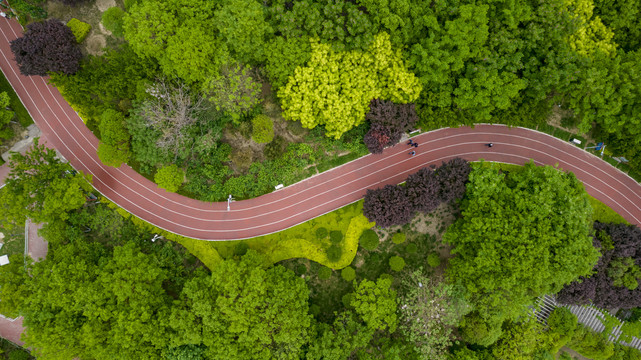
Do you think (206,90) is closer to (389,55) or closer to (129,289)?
(389,55)

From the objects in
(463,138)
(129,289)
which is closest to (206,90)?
(129,289)

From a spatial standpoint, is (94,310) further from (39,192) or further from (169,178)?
(169,178)

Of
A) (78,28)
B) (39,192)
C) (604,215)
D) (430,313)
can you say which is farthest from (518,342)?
(78,28)

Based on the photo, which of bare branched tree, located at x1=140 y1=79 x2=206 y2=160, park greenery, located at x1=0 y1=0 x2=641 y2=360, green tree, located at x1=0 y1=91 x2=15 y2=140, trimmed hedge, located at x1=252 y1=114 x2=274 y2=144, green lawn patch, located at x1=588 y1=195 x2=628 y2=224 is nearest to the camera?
park greenery, located at x1=0 y1=0 x2=641 y2=360

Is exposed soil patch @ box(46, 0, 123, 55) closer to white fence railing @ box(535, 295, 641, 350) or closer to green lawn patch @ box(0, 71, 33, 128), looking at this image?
green lawn patch @ box(0, 71, 33, 128)

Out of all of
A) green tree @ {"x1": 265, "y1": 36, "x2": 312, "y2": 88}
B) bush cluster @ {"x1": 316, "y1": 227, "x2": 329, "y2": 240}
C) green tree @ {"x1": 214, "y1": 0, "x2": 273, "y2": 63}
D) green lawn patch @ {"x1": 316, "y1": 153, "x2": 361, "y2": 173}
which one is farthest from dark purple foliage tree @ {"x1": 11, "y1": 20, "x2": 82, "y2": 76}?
bush cluster @ {"x1": 316, "y1": 227, "x2": 329, "y2": 240}
